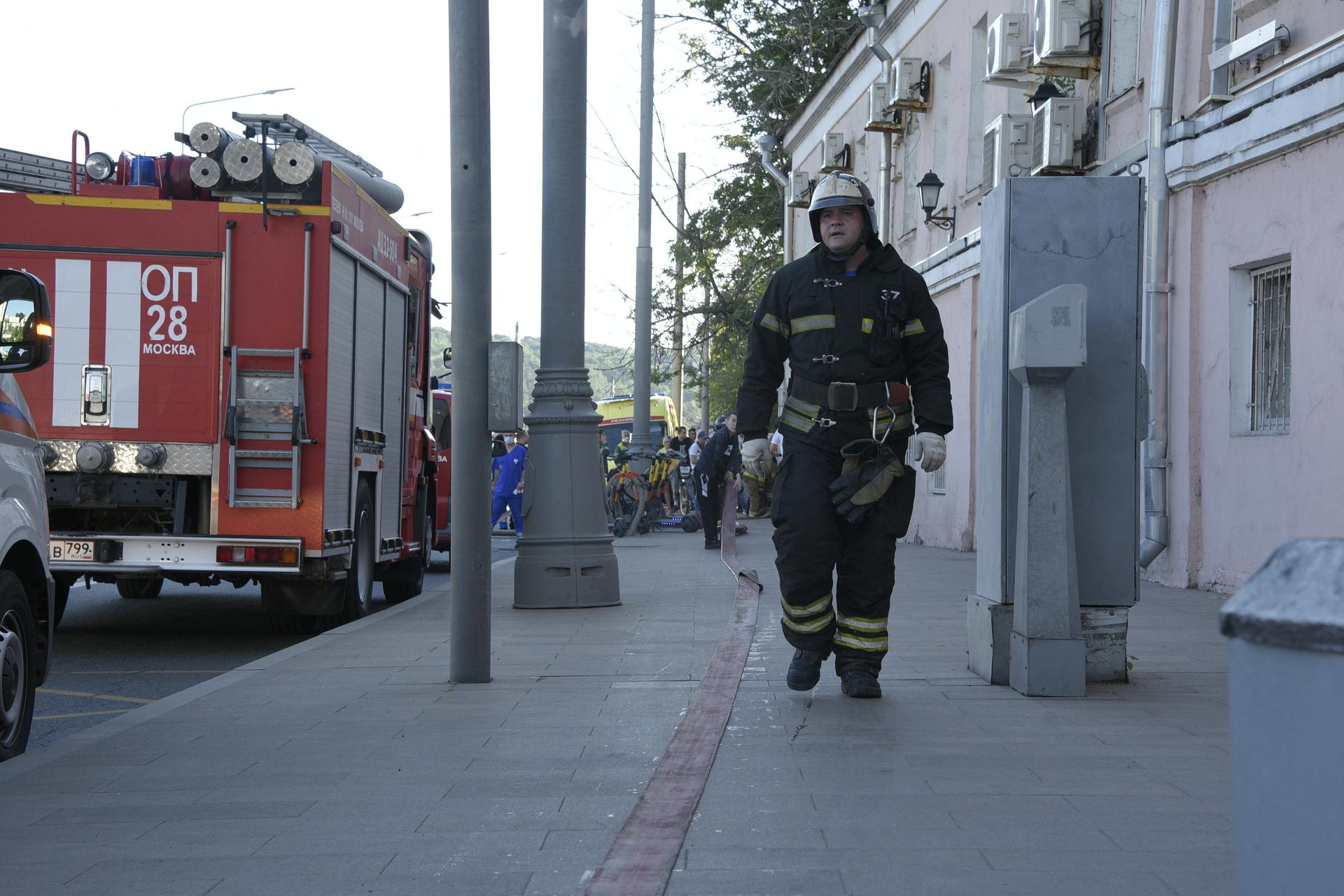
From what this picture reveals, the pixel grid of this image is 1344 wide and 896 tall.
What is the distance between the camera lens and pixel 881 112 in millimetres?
23359

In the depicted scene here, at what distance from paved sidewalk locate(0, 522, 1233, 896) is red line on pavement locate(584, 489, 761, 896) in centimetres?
5

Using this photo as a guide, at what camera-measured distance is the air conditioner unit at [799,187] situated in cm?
3052

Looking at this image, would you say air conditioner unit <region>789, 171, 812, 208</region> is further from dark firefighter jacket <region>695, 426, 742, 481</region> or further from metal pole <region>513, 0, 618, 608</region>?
metal pole <region>513, 0, 618, 608</region>

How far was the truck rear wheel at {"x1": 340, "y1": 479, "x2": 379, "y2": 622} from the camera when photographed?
10680 millimetres

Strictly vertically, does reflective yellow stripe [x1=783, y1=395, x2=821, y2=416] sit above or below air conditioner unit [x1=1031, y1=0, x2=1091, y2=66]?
below

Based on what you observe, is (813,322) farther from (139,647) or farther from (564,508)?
(139,647)

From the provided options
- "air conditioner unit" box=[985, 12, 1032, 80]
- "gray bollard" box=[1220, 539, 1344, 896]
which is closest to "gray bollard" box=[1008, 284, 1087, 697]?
"gray bollard" box=[1220, 539, 1344, 896]

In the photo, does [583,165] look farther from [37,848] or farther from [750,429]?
[37,848]

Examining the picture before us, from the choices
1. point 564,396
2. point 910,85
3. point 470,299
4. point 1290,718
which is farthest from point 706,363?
point 1290,718

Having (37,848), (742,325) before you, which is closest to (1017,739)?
(37,848)

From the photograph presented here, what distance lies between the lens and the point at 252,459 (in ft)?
31.5

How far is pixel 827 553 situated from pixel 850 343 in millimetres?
861

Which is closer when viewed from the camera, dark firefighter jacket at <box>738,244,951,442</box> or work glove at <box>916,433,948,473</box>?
work glove at <box>916,433,948,473</box>

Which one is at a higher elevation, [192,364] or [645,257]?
[645,257]
